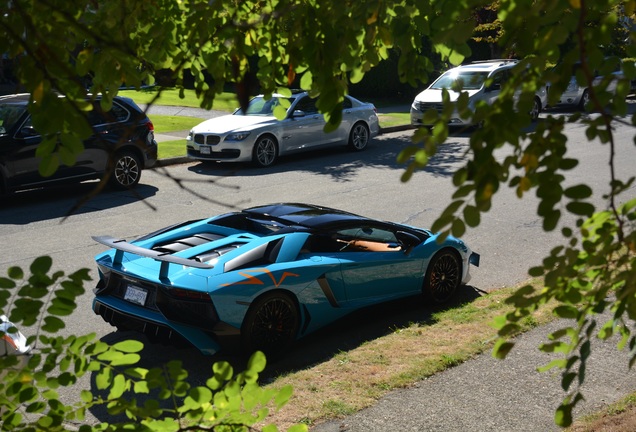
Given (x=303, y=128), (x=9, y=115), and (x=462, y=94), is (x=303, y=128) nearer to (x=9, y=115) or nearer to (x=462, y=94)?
(x=9, y=115)

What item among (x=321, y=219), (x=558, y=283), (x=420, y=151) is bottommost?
(x=321, y=219)

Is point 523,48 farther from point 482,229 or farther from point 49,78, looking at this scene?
point 482,229

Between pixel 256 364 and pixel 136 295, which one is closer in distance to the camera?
pixel 256 364

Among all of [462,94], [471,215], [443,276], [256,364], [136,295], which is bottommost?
[443,276]

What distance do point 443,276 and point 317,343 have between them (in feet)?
6.10

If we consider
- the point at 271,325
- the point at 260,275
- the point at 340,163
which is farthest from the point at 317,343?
the point at 340,163

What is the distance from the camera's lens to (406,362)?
7711 millimetres

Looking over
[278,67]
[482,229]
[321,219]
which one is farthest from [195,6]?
[482,229]

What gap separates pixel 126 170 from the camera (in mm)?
16406

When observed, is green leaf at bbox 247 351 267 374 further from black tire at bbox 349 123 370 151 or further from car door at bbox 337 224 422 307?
black tire at bbox 349 123 370 151

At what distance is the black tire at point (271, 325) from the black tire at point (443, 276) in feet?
6.46

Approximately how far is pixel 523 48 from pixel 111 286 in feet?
19.9

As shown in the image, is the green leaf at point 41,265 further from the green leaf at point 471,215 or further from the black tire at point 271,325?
the black tire at point 271,325

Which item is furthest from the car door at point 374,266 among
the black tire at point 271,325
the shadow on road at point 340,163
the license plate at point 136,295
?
the shadow on road at point 340,163
